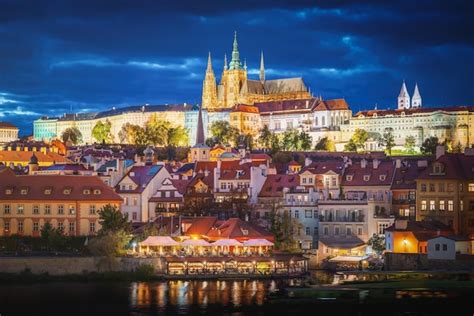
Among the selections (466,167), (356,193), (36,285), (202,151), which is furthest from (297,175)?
(202,151)

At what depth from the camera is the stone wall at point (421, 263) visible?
68188mm

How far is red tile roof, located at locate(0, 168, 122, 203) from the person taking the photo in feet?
271

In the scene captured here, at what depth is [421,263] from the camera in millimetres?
69562

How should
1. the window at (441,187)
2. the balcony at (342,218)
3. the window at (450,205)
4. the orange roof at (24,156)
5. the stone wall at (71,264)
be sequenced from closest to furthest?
the stone wall at (71,264) < the window at (450,205) < the window at (441,187) < the balcony at (342,218) < the orange roof at (24,156)

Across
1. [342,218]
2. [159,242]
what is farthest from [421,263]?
[159,242]

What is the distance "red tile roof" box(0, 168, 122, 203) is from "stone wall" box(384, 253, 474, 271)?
24.6 meters

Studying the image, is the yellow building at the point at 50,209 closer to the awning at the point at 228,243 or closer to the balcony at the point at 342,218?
the awning at the point at 228,243

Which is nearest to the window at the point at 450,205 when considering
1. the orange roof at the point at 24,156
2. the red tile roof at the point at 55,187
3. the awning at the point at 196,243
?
the awning at the point at 196,243

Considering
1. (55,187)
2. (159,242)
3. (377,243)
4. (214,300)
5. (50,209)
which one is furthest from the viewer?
(55,187)

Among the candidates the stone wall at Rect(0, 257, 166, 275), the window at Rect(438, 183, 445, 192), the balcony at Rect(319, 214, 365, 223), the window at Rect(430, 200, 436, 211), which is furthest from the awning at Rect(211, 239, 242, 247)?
the window at Rect(438, 183, 445, 192)

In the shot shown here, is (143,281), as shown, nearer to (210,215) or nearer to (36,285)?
(36,285)

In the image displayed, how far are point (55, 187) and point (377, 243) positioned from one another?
87.6 ft

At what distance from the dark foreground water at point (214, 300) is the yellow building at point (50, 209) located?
15.2 m

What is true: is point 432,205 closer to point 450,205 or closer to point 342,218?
point 450,205
